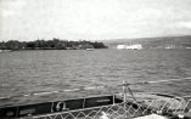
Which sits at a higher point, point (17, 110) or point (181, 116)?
point (181, 116)

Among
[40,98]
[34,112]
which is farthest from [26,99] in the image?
[34,112]

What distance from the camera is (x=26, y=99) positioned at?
19.2 meters

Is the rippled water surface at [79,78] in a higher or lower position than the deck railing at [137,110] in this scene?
lower

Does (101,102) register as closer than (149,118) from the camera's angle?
No

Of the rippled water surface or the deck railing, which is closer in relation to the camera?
the deck railing

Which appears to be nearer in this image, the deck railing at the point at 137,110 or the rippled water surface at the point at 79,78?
the deck railing at the point at 137,110

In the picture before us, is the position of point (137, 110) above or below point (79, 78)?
above

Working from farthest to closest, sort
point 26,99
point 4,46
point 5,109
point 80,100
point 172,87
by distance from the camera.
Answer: point 4,46 < point 172,87 < point 26,99 < point 80,100 < point 5,109

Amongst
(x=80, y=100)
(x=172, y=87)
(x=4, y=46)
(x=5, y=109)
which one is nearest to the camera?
(x=5, y=109)

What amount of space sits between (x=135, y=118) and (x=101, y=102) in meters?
4.58

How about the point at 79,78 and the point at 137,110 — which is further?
the point at 79,78

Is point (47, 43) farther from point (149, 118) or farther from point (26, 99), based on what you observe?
point (149, 118)

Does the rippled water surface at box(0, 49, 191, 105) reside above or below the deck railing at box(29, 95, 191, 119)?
below

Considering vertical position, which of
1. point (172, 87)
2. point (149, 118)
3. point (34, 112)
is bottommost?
point (172, 87)
